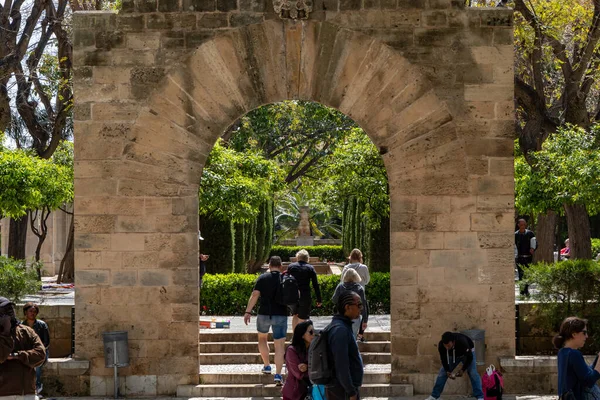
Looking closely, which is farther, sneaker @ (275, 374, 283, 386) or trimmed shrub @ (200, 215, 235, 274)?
trimmed shrub @ (200, 215, 235, 274)

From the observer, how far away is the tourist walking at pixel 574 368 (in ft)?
25.7

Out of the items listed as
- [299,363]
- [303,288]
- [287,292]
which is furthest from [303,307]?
[299,363]

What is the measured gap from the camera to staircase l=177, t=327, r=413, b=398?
1211 centimetres

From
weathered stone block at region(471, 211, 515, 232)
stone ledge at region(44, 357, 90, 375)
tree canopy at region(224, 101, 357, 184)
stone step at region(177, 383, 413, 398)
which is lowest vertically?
stone step at region(177, 383, 413, 398)

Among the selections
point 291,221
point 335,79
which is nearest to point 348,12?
point 335,79

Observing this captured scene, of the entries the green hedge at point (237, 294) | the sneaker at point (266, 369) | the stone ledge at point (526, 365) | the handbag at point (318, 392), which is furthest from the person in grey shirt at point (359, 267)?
the handbag at point (318, 392)

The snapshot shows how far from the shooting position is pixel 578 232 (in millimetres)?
19172

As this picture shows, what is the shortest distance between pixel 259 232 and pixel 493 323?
2037 cm

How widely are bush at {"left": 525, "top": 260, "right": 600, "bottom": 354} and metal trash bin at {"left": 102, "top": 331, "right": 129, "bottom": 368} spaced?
5.16 meters

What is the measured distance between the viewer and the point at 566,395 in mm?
7828

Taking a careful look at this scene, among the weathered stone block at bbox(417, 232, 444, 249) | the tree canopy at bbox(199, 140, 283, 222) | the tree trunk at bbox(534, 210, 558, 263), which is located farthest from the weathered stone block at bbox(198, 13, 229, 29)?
the tree trunk at bbox(534, 210, 558, 263)

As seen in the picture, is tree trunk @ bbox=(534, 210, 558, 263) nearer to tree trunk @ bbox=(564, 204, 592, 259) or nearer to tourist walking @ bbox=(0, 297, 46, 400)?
tree trunk @ bbox=(564, 204, 592, 259)

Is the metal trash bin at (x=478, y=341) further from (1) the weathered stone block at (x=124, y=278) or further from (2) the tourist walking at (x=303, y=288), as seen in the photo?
(1) the weathered stone block at (x=124, y=278)

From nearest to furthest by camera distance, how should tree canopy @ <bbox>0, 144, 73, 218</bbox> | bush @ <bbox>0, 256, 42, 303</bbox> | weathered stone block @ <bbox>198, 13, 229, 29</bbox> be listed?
weathered stone block @ <bbox>198, 13, 229, 29</bbox> < bush @ <bbox>0, 256, 42, 303</bbox> < tree canopy @ <bbox>0, 144, 73, 218</bbox>
